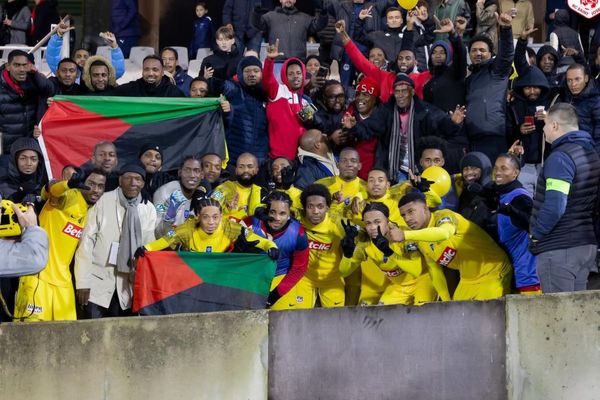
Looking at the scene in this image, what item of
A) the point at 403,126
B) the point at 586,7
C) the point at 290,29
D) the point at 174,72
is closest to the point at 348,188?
the point at 403,126

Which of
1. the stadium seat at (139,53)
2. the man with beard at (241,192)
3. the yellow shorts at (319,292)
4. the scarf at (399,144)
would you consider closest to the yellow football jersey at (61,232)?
the man with beard at (241,192)

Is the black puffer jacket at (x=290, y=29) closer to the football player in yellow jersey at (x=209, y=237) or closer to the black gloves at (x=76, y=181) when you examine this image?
the football player in yellow jersey at (x=209, y=237)

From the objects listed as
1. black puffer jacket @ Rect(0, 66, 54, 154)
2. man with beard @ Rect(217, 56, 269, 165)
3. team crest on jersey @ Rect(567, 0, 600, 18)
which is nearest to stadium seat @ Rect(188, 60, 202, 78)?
man with beard @ Rect(217, 56, 269, 165)

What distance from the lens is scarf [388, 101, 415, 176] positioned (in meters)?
13.5

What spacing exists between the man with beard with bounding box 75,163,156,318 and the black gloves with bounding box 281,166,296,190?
1.51 meters

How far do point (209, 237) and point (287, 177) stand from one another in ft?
4.97

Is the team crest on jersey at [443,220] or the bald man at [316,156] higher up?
the bald man at [316,156]

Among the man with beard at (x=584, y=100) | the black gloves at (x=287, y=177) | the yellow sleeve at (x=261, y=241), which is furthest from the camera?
the man with beard at (x=584, y=100)

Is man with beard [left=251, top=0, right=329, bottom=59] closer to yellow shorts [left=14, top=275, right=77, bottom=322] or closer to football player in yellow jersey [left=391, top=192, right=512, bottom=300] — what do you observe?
football player in yellow jersey [left=391, top=192, right=512, bottom=300]

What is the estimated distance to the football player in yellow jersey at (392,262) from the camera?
11406 mm

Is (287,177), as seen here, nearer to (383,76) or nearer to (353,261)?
(353,261)

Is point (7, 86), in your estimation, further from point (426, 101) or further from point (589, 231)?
point (589, 231)

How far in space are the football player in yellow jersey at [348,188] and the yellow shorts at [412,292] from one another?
0.51m

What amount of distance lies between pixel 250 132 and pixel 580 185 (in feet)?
15.7
